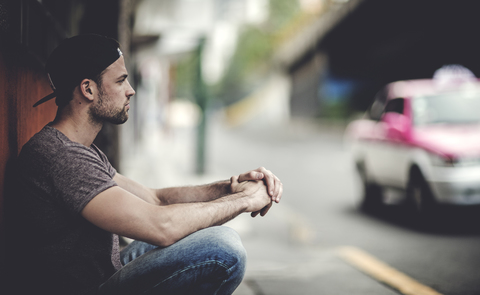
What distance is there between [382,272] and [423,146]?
2.61m

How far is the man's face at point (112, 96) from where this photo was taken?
2350 mm

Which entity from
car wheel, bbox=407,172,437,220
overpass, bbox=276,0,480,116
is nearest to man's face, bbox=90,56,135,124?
car wheel, bbox=407,172,437,220

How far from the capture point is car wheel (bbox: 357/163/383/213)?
27.9ft

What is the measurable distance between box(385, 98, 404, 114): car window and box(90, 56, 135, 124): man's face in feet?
20.7

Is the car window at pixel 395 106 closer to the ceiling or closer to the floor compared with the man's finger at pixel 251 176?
closer to the ceiling

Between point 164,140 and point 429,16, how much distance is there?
42.8 ft

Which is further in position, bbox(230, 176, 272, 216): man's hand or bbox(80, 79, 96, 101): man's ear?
bbox(230, 176, 272, 216): man's hand

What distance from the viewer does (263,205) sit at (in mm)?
2695

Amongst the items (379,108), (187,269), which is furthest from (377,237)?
(187,269)

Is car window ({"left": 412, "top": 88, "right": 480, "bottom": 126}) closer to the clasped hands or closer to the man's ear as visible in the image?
the clasped hands

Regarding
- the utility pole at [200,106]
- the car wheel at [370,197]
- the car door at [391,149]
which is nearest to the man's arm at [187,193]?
the car door at [391,149]

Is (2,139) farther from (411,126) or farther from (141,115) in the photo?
(141,115)

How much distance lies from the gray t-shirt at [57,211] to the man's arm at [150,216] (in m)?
0.05

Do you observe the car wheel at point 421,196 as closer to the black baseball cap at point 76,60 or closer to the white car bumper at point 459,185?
the white car bumper at point 459,185
